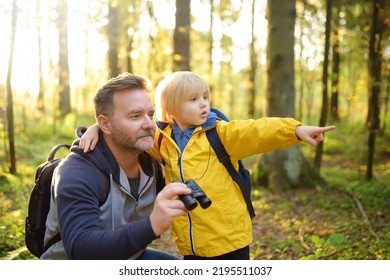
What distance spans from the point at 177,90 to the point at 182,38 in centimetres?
392

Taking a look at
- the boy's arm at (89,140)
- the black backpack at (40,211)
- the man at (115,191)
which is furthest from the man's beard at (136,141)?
the black backpack at (40,211)

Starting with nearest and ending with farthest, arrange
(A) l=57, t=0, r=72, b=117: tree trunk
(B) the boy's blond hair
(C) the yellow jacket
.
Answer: (C) the yellow jacket → (B) the boy's blond hair → (A) l=57, t=0, r=72, b=117: tree trunk

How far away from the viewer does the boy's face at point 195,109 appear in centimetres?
269

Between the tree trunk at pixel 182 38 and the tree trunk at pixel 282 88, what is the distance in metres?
1.26

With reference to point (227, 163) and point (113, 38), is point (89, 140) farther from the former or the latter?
point (113, 38)

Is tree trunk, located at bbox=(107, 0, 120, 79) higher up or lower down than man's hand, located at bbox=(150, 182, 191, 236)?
higher up

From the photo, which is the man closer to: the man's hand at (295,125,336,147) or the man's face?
the man's face

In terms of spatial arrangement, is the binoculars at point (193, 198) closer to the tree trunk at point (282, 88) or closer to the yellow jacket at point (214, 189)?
the yellow jacket at point (214, 189)

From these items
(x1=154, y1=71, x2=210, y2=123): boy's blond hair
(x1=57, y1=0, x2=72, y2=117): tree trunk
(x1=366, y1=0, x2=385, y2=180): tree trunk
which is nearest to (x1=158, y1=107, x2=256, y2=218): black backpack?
(x1=154, y1=71, x2=210, y2=123): boy's blond hair

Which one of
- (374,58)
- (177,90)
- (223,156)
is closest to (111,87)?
(177,90)

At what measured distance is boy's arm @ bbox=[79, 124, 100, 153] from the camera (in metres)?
2.36

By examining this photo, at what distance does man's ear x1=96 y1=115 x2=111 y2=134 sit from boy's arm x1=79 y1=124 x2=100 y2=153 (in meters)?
0.04

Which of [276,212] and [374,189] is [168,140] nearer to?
[276,212]

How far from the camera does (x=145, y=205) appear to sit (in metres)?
2.53
